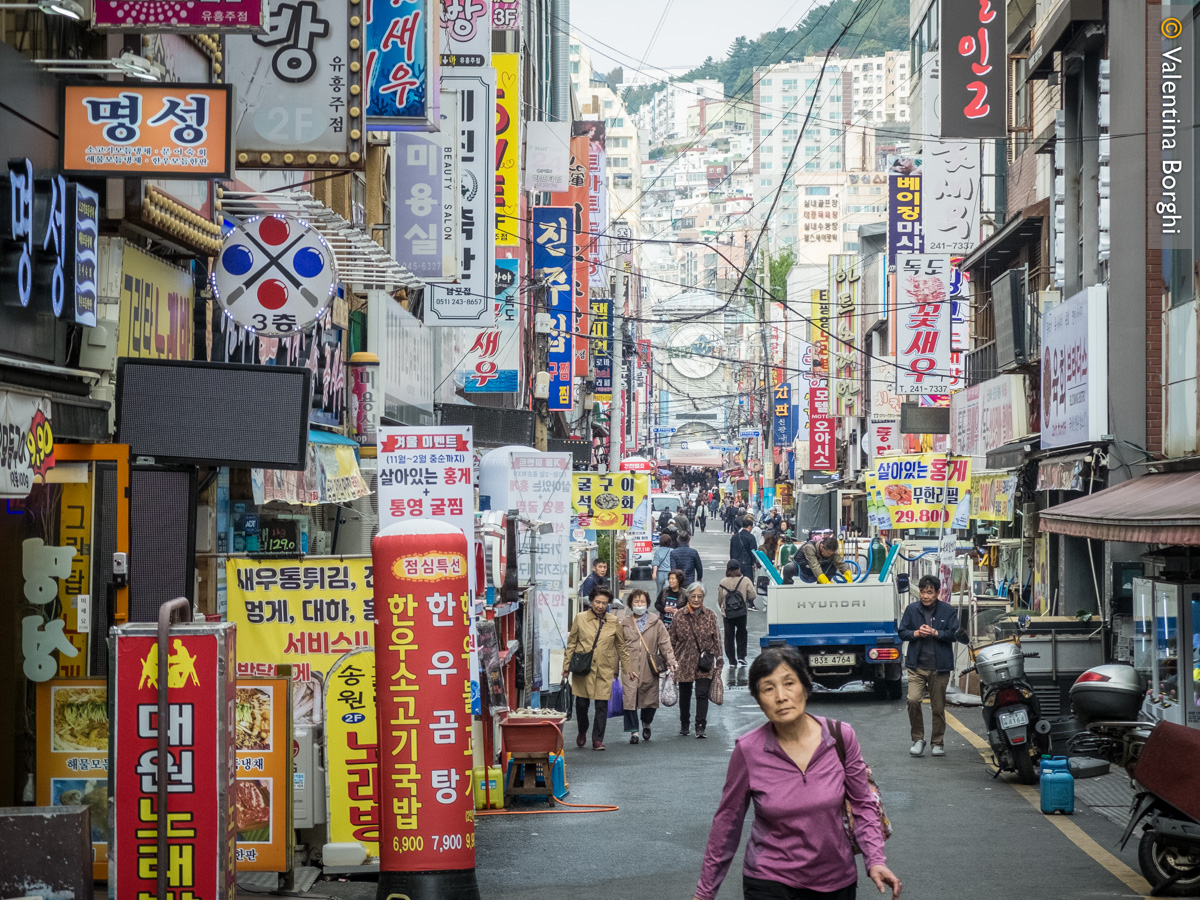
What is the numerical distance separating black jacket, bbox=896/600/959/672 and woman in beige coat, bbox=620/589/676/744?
2.78 metres

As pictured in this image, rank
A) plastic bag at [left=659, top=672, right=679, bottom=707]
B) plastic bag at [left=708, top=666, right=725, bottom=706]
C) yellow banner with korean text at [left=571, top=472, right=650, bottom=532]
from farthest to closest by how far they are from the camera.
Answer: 1. yellow banner with korean text at [left=571, top=472, right=650, bottom=532]
2. plastic bag at [left=708, top=666, right=725, bottom=706]
3. plastic bag at [left=659, top=672, right=679, bottom=707]

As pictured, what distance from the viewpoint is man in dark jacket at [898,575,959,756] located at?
616 inches

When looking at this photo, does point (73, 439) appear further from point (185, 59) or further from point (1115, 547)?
point (1115, 547)

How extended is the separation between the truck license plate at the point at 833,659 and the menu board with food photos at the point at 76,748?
41.0 feet

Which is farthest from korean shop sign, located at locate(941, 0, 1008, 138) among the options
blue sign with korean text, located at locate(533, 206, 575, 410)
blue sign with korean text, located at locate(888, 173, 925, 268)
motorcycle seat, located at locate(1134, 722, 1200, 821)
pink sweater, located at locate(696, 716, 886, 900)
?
pink sweater, located at locate(696, 716, 886, 900)

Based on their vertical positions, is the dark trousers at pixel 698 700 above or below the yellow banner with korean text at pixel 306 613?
below

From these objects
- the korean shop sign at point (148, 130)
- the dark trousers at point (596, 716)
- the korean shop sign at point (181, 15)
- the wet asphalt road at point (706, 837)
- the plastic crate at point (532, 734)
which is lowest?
the wet asphalt road at point (706, 837)

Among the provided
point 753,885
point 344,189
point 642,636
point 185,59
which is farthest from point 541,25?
point 753,885

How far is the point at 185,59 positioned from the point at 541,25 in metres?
35.5

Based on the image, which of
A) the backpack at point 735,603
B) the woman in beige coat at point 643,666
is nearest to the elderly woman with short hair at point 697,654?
the woman in beige coat at point 643,666

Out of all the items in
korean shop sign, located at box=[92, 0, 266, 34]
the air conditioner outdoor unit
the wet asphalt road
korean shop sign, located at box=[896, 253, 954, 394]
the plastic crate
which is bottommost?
the wet asphalt road

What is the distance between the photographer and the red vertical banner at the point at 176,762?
7.47 m

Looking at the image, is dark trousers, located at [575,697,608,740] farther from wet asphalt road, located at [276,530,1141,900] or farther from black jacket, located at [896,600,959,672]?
black jacket, located at [896,600,959,672]

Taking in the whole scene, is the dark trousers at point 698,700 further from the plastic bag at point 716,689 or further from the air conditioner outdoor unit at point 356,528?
the air conditioner outdoor unit at point 356,528
